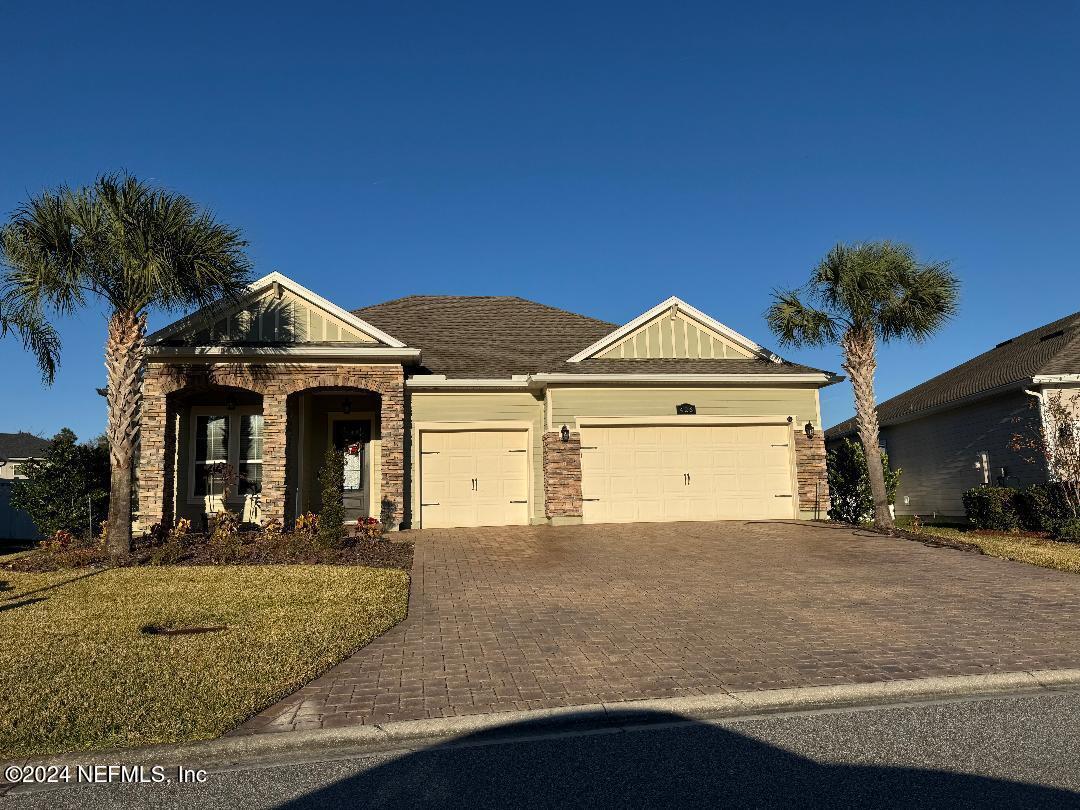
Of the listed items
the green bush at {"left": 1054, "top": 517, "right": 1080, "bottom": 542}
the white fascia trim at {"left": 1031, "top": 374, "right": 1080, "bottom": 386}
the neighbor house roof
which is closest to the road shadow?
the green bush at {"left": 1054, "top": 517, "right": 1080, "bottom": 542}

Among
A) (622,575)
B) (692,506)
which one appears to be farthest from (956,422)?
(622,575)

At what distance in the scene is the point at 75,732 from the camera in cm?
433

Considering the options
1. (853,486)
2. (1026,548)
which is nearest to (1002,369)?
(853,486)

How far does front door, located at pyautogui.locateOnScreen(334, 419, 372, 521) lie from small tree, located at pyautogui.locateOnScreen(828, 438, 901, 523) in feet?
35.1

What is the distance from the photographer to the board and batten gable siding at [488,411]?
1533cm

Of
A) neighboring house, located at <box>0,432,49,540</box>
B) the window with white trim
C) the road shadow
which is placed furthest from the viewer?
neighboring house, located at <box>0,432,49,540</box>


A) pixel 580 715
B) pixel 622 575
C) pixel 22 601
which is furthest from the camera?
pixel 622 575

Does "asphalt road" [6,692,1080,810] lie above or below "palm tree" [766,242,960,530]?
below

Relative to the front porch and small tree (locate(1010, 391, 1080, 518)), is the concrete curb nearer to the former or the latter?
the front porch

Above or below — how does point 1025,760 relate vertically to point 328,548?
below

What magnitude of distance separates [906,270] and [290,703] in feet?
45.5

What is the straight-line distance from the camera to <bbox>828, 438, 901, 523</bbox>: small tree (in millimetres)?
16281

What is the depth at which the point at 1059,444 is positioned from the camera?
14391 mm

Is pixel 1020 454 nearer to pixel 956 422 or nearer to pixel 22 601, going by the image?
pixel 956 422
